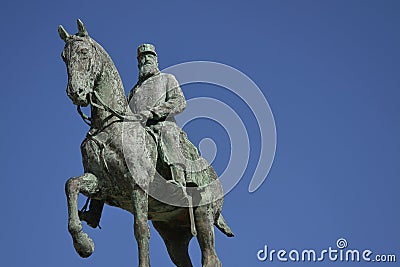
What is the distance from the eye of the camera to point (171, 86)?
15727 mm

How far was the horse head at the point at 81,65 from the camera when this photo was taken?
46.7ft

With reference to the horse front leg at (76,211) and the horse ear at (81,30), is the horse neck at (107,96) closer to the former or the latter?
the horse ear at (81,30)

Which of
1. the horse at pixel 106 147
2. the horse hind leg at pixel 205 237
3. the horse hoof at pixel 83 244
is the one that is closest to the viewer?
the horse hoof at pixel 83 244

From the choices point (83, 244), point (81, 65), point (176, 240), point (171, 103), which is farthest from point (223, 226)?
point (81, 65)

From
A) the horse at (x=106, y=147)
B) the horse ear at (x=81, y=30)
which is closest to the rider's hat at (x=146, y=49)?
the horse at (x=106, y=147)

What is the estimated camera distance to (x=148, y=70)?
51.8ft

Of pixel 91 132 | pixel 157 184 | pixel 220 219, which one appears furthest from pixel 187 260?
pixel 91 132

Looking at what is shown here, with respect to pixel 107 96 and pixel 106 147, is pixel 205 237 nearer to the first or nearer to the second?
pixel 106 147

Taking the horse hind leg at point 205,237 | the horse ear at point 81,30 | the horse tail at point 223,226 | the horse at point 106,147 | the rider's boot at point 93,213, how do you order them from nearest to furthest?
the horse at point 106,147 → the horse ear at point 81,30 → the rider's boot at point 93,213 → the horse hind leg at point 205,237 → the horse tail at point 223,226

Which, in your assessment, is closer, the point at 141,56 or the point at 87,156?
the point at 87,156

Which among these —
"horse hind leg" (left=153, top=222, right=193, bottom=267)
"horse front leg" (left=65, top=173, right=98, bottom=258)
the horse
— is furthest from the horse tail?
"horse front leg" (left=65, top=173, right=98, bottom=258)

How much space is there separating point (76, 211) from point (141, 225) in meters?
1.08

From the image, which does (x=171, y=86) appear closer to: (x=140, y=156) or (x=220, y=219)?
(x=140, y=156)

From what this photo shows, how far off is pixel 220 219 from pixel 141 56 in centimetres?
345
